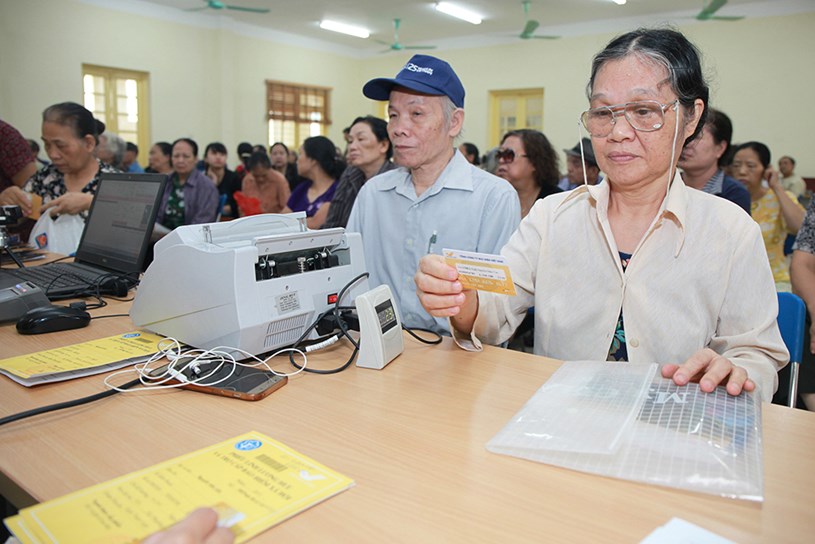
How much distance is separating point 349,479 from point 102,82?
9190 mm

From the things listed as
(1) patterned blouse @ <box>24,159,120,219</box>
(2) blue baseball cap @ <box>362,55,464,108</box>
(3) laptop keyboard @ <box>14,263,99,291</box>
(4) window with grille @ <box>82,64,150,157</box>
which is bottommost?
(3) laptop keyboard @ <box>14,263,99,291</box>

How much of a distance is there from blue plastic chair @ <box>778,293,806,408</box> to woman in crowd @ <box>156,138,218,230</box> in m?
4.06

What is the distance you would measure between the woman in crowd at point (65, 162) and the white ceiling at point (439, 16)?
20.7ft

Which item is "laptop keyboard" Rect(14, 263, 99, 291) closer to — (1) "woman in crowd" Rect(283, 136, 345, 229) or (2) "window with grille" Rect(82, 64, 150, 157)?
(1) "woman in crowd" Rect(283, 136, 345, 229)

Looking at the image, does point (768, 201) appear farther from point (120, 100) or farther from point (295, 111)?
point (295, 111)

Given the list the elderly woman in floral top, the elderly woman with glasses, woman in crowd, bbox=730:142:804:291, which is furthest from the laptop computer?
woman in crowd, bbox=730:142:804:291

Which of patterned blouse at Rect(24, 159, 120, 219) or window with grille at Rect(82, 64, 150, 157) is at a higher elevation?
window with grille at Rect(82, 64, 150, 157)

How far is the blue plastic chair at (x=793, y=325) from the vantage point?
5.03ft

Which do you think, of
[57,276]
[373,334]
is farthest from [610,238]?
[57,276]

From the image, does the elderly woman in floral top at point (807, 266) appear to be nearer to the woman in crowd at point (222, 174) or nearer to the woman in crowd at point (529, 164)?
the woman in crowd at point (529, 164)

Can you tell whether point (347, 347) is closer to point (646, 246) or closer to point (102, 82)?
point (646, 246)

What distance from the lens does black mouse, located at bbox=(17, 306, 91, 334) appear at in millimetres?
1345

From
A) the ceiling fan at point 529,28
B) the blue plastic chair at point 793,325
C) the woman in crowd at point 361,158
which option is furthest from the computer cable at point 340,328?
the ceiling fan at point 529,28

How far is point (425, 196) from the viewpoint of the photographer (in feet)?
6.56
